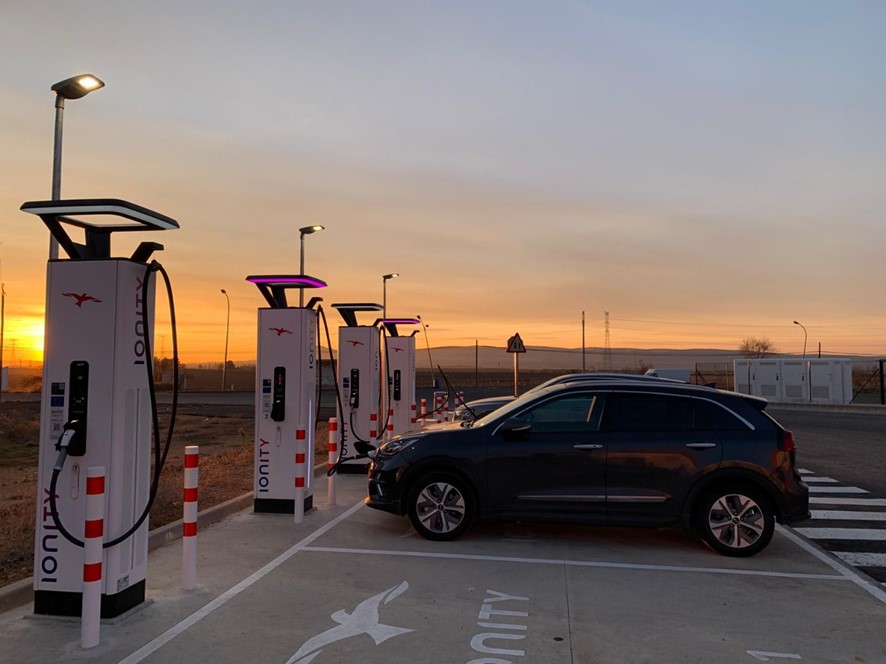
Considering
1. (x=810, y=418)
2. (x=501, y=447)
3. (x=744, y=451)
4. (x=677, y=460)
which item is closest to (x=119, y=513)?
(x=501, y=447)

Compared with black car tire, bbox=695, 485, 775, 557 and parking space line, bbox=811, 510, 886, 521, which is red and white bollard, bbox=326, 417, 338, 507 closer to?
black car tire, bbox=695, 485, 775, 557

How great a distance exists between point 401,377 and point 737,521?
10.1 meters

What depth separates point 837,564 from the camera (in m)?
6.60

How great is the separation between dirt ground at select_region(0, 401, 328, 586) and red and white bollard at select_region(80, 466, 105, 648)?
62.6 inches

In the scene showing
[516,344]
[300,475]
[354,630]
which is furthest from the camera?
[516,344]

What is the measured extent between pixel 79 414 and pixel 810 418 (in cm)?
2564

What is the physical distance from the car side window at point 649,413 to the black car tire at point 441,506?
68.0 inches

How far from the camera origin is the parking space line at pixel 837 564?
19.1 feet

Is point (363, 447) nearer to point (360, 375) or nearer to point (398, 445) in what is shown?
point (360, 375)

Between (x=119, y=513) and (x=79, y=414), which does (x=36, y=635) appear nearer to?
(x=119, y=513)

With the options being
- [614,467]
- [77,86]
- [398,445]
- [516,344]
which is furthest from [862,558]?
[516,344]

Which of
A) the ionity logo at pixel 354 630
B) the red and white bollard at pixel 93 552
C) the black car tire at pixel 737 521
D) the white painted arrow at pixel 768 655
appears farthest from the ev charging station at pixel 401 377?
the white painted arrow at pixel 768 655

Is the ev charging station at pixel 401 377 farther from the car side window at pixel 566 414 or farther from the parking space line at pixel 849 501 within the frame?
the parking space line at pixel 849 501

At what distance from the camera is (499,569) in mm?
6184
